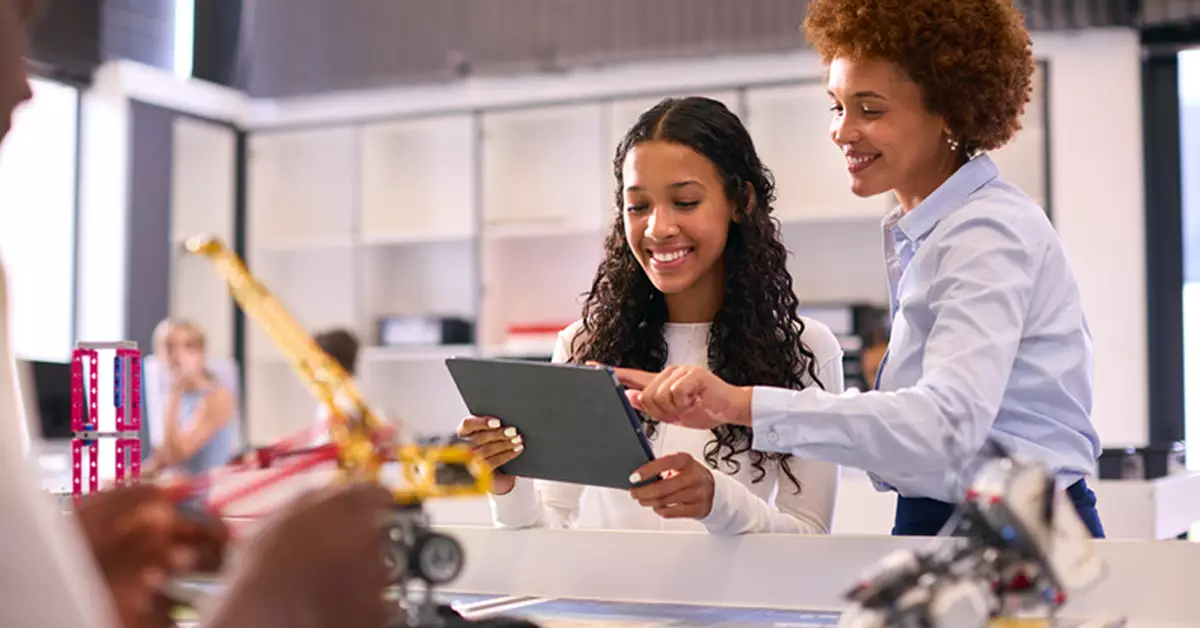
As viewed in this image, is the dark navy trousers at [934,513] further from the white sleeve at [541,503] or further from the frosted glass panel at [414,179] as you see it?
the frosted glass panel at [414,179]

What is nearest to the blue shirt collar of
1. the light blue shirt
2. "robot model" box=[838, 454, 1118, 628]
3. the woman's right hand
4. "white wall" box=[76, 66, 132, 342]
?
the light blue shirt

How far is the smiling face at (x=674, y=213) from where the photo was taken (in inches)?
78.2

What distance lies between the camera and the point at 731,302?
2.06 m

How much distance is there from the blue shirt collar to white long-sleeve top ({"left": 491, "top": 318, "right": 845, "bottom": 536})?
0.42 metres

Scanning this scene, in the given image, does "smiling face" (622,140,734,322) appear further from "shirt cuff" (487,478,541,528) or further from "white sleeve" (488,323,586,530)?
"shirt cuff" (487,478,541,528)

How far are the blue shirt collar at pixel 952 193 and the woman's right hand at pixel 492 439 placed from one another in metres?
0.53

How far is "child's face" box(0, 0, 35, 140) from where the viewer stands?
62 cm

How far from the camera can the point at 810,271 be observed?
5.35 metres

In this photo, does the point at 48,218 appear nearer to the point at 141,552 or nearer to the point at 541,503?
the point at 541,503

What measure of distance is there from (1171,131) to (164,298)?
161 inches

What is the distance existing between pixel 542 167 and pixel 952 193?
4380 mm

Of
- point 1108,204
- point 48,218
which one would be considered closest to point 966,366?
point 1108,204

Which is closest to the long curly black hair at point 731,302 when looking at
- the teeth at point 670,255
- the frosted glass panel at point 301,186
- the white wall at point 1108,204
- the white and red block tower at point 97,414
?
the teeth at point 670,255

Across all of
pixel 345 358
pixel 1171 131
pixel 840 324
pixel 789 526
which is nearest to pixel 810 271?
pixel 840 324
